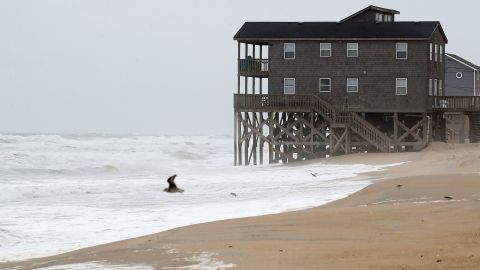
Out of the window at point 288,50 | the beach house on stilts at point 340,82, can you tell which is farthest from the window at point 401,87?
the window at point 288,50

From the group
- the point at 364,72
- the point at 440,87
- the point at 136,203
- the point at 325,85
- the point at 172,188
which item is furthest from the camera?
the point at 440,87

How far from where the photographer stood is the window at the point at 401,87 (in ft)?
157

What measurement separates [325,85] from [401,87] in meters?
4.00

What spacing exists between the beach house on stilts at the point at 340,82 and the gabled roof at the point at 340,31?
53 mm

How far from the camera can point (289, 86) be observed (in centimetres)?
4894

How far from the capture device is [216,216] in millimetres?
19875

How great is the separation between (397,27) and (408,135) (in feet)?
19.0

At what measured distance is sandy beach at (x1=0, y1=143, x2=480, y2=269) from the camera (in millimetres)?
10781

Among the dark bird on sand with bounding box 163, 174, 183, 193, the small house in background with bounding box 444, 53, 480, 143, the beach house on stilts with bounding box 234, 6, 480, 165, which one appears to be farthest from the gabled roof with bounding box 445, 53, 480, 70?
the dark bird on sand with bounding box 163, 174, 183, 193

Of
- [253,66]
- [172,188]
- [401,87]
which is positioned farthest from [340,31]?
[172,188]

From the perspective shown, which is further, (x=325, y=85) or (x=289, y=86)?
(x=289, y=86)

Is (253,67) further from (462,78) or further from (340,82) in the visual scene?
(462,78)

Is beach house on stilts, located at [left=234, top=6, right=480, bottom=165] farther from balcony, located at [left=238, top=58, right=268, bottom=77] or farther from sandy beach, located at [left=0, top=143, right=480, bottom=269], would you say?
sandy beach, located at [left=0, top=143, right=480, bottom=269]

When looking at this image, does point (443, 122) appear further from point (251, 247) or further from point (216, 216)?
point (251, 247)
